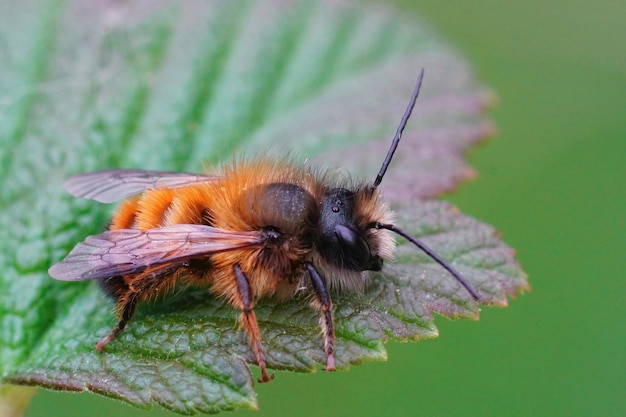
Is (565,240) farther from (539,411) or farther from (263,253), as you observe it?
(263,253)

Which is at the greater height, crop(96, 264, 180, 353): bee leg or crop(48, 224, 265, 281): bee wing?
crop(48, 224, 265, 281): bee wing

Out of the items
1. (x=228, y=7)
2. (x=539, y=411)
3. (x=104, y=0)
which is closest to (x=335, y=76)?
(x=228, y=7)

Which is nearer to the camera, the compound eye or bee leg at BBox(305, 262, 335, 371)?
bee leg at BBox(305, 262, 335, 371)

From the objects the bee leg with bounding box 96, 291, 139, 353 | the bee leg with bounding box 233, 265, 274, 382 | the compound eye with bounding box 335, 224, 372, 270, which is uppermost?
the compound eye with bounding box 335, 224, 372, 270

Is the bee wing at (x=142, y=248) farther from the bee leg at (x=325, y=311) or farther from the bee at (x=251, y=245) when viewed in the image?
the bee leg at (x=325, y=311)

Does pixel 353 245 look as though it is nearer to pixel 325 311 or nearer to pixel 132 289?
pixel 325 311

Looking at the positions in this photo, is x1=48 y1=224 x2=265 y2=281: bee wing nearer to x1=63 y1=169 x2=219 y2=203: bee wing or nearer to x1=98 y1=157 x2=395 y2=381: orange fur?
x1=98 y1=157 x2=395 y2=381: orange fur

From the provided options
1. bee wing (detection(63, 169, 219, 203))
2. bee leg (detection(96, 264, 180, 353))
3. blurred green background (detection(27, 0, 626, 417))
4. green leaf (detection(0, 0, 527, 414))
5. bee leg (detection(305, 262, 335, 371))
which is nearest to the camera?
bee leg (detection(305, 262, 335, 371))

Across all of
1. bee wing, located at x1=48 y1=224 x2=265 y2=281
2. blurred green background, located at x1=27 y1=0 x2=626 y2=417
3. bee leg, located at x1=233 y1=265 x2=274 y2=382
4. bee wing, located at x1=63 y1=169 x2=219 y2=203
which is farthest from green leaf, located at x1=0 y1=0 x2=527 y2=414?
blurred green background, located at x1=27 y1=0 x2=626 y2=417
